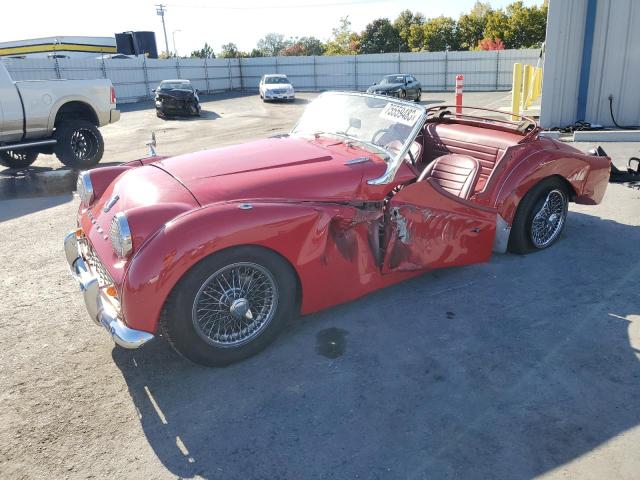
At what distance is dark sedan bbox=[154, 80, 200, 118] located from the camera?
20000mm

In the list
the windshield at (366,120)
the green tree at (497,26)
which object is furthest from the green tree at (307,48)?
the windshield at (366,120)

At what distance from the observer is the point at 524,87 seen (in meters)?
16.1

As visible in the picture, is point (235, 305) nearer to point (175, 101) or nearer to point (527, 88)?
point (527, 88)

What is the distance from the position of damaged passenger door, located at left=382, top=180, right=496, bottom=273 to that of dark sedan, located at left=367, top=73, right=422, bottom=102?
723 inches

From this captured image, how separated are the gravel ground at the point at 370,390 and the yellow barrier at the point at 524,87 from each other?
39.1 ft

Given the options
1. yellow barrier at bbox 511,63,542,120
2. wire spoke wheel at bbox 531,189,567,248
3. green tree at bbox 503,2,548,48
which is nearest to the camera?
wire spoke wheel at bbox 531,189,567,248

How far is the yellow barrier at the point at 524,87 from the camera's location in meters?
15.5

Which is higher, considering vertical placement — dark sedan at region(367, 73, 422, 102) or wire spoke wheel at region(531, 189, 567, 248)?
dark sedan at region(367, 73, 422, 102)

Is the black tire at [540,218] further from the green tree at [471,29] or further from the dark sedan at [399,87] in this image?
the green tree at [471,29]

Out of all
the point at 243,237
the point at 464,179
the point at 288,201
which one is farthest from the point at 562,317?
the point at 243,237

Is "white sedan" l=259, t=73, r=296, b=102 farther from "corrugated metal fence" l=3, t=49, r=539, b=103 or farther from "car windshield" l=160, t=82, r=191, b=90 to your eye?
"corrugated metal fence" l=3, t=49, r=539, b=103

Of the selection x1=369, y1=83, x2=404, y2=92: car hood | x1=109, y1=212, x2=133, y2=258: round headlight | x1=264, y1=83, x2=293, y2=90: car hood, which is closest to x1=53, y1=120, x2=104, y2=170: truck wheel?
x1=109, y1=212, x2=133, y2=258: round headlight

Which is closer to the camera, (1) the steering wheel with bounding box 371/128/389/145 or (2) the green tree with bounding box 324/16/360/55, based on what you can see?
(1) the steering wheel with bounding box 371/128/389/145

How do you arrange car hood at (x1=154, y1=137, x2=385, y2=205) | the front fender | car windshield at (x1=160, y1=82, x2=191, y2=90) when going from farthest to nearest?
1. car windshield at (x1=160, y1=82, x2=191, y2=90)
2. car hood at (x1=154, y1=137, x2=385, y2=205)
3. the front fender
